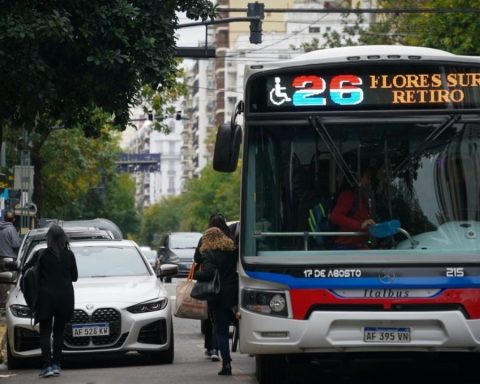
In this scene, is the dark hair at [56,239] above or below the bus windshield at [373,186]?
below

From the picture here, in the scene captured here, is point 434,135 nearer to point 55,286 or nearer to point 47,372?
point 55,286

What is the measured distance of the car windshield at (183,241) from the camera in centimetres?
4712

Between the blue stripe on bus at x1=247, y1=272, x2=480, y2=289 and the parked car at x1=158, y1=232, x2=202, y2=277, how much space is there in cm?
3263

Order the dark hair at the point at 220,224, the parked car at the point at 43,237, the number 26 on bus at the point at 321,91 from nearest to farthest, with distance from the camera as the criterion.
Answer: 1. the number 26 on bus at the point at 321,91
2. the dark hair at the point at 220,224
3. the parked car at the point at 43,237

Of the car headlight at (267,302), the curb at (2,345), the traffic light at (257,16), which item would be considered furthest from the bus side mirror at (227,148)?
the traffic light at (257,16)

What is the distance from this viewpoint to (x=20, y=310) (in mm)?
16531

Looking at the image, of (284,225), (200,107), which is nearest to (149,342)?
(284,225)

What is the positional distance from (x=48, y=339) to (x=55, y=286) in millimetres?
630

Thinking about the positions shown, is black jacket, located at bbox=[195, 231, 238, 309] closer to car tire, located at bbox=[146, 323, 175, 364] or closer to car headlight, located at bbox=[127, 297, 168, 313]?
car headlight, located at bbox=[127, 297, 168, 313]

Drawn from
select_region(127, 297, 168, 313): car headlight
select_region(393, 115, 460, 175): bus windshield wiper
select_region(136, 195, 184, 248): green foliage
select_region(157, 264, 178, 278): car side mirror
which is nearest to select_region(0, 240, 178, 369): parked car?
select_region(127, 297, 168, 313): car headlight

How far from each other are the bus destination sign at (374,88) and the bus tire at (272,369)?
233 centimetres

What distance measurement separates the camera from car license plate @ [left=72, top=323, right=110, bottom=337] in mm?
16219

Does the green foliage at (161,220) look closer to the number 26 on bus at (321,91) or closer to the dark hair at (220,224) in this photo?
the dark hair at (220,224)

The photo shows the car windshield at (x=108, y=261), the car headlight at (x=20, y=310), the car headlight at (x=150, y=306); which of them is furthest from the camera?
the car windshield at (x=108, y=261)
